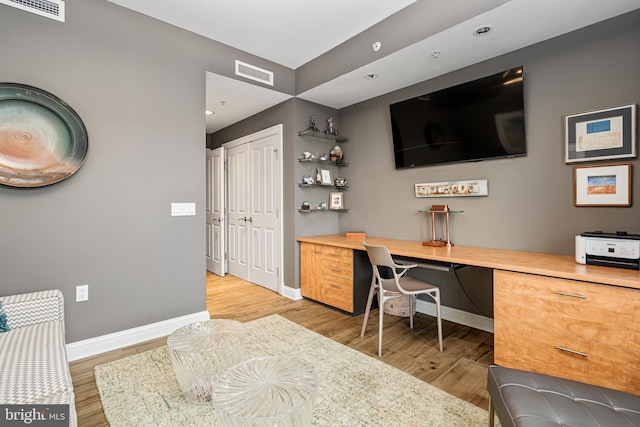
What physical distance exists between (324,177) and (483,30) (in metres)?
2.24

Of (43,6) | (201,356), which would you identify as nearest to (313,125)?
(43,6)

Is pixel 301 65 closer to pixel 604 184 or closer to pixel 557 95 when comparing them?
pixel 557 95

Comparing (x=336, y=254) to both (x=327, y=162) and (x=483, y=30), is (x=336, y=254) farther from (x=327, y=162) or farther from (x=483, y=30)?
(x=483, y=30)

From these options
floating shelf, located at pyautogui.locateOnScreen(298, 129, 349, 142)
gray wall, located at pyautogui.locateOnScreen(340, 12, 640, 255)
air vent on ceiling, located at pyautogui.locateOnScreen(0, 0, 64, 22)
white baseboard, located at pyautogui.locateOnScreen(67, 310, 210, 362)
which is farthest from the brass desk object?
air vent on ceiling, located at pyautogui.locateOnScreen(0, 0, 64, 22)

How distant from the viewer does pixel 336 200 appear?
4.08 m

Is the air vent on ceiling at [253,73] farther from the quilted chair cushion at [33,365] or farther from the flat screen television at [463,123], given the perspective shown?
the quilted chair cushion at [33,365]

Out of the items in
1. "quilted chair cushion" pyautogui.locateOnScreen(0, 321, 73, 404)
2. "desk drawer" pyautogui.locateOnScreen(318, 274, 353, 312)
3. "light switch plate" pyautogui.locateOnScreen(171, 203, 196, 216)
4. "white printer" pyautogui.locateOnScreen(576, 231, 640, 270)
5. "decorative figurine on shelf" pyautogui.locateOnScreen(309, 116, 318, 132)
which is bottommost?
"desk drawer" pyautogui.locateOnScreen(318, 274, 353, 312)

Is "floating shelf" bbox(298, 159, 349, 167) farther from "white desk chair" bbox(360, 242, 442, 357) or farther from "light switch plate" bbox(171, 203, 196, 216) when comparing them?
"white desk chair" bbox(360, 242, 442, 357)

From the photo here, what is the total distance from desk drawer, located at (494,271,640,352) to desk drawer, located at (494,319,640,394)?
0.04m

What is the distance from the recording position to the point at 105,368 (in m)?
2.17

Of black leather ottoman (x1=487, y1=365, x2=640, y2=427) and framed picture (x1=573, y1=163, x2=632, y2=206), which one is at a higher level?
framed picture (x1=573, y1=163, x2=632, y2=206)

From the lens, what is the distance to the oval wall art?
2.05 metres

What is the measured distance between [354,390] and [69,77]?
120 inches

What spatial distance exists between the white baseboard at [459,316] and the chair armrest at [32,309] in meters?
3.12
